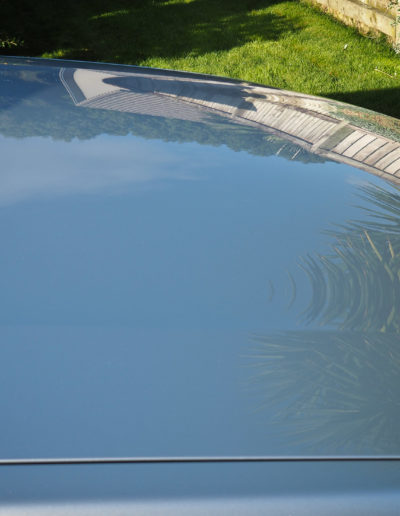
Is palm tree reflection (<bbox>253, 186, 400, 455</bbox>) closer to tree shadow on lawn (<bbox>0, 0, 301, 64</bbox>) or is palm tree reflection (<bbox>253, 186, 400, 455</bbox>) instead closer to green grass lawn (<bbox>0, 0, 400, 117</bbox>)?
green grass lawn (<bbox>0, 0, 400, 117</bbox>)

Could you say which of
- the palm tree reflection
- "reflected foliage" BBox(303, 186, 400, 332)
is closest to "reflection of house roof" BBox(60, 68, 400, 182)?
"reflected foliage" BBox(303, 186, 400, 332)

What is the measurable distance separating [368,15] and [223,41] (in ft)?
5.64

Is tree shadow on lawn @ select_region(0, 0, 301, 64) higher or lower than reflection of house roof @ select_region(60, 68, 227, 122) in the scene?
higher

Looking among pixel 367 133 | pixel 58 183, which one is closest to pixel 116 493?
pixel 58 183

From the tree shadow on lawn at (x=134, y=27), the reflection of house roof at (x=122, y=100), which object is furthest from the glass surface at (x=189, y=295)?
the tree shadow on lawn at (x=134, y=27)

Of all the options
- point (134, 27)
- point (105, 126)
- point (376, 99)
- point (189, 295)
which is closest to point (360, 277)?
point (189, 295)

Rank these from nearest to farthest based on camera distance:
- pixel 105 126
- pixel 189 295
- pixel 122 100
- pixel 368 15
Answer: pixel 189 295 < pixel 105 126 < pixel 122 100 < pixel 368 15

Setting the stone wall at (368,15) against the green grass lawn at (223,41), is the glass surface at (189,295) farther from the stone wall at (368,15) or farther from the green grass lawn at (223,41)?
the stone wall at (368,15)

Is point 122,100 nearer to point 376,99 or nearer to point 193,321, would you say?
point 193,321

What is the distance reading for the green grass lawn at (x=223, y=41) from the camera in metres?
5.36

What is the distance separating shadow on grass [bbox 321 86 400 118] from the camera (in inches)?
187

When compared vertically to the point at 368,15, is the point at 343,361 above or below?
below

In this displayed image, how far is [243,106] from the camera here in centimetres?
211

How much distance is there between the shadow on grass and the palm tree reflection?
3846 millimetres
